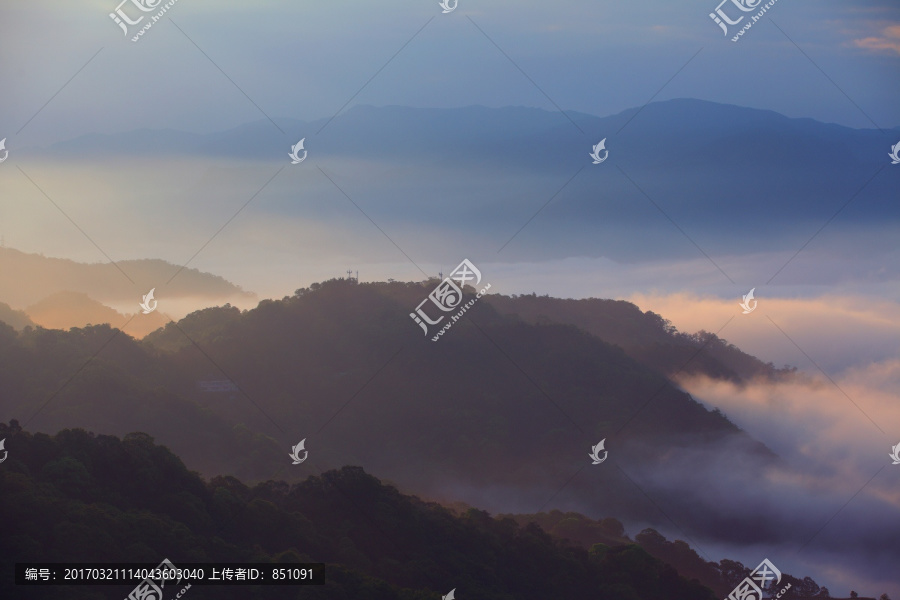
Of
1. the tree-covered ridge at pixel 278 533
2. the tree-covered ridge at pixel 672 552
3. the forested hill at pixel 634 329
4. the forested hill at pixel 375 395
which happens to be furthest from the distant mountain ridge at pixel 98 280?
the tree-covered ridge at pixel 278 533

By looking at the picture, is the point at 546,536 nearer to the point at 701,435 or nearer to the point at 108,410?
the point at 108,410

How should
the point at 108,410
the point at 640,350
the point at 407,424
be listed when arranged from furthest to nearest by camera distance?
Answer: 1. the point at 640,350
2. the point at 407,424
3. the point at 108,410

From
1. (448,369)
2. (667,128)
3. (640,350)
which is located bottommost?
(448,369)

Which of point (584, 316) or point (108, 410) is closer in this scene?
point (108, 410)

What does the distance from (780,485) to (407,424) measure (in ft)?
76.7

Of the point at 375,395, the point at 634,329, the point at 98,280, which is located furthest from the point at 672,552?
the point at 98,280

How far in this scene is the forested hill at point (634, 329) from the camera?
2815 inches

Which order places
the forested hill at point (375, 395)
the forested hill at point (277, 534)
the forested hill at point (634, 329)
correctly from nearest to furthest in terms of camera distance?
the forested hill at point (277, 534)
the forested hill at point (375, 395)
the forested hill at point (634, 329)

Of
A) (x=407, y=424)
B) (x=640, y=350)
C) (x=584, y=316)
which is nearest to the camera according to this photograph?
(x=407, y=424)

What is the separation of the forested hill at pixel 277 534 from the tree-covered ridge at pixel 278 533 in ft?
0.13

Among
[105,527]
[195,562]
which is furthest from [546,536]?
[105,527]

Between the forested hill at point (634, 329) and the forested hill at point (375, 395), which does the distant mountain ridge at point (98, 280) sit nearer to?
the forested hill at point (375, 395)

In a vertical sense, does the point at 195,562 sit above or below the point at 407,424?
below

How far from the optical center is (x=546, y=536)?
32625 millimetres
